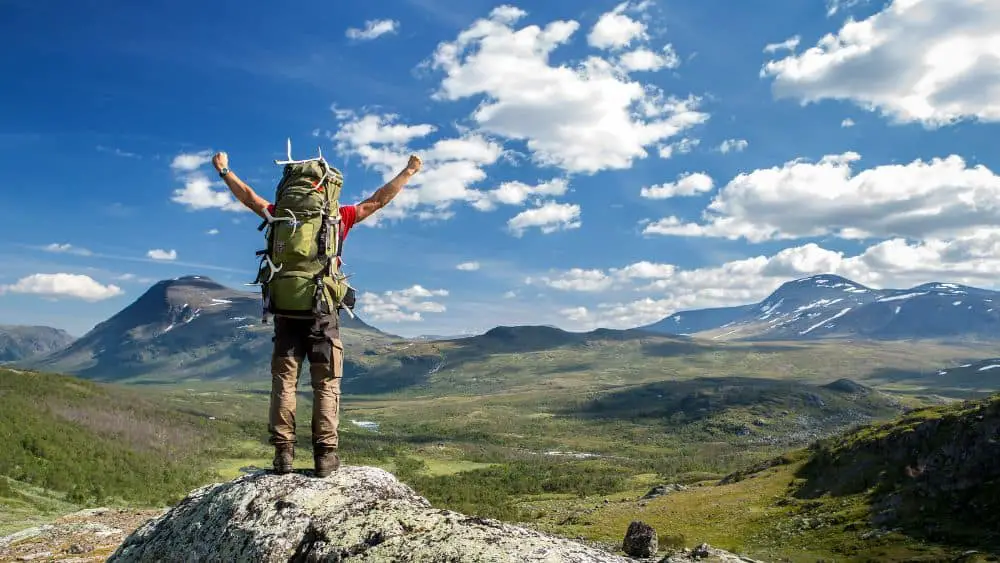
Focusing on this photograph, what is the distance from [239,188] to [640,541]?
46.2 m

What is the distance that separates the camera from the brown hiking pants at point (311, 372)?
9.50 metres

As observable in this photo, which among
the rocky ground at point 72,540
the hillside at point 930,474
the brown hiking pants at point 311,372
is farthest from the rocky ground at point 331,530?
the hillside at point 930,474

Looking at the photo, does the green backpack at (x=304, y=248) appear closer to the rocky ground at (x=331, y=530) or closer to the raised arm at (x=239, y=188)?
the raised arm at (x=239, y=188)

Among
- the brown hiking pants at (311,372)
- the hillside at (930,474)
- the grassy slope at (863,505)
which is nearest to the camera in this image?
the brown hiking pants at (311,372)

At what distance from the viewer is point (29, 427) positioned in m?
84.2

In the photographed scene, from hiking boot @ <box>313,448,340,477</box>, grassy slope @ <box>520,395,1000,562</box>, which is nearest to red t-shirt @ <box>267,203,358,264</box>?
hiking boot @ <box>313,448,340,477</box>

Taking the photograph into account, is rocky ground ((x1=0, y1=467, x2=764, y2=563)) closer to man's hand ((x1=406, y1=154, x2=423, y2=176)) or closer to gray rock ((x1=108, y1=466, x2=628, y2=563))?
gray rock ((x1=108, y1=466, x2=628, y2=563))

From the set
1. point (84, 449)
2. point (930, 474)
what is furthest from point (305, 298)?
point (84, 449)

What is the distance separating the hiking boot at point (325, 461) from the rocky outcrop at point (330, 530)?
0.57 ft

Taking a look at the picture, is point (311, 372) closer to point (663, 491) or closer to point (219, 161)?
point (219, 161)

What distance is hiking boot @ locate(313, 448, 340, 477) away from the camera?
9320 millimetres

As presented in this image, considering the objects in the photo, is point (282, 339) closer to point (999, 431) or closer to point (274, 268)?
point (274, 268)

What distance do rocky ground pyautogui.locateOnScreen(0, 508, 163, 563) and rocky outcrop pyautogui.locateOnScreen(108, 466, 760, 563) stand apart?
1586 cm

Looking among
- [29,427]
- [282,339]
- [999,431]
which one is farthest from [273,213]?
[29,427]
